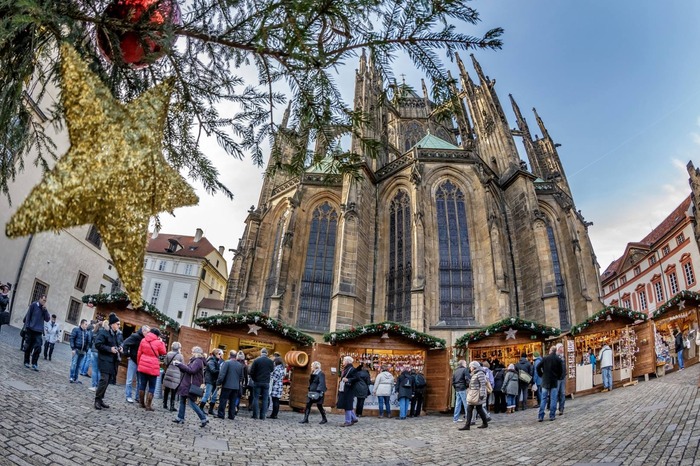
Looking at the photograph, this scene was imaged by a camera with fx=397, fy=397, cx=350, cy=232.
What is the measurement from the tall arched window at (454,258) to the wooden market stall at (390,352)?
260 inches

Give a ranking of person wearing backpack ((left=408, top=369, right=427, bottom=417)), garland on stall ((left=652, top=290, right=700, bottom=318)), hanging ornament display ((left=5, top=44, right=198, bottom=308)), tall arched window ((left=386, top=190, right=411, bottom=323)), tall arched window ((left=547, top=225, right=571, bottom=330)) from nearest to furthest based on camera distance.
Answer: hanging ornament display ((left=5, top=44, right=198, bottom=308))
person wearing backpack ((left=408, top=369, right=427, bottom=417))
garland on stall ((left=652, top=290, right=700, bottom=318))
tall arched window ((left=386, top=190, right=411, bottom=323))
tall arched window ((left=547, top=225, right=571, bottom=330))

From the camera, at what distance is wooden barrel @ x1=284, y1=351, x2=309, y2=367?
11891mm

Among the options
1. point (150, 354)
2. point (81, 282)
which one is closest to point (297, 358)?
point (150, 354)

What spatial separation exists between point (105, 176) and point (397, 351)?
12.4m

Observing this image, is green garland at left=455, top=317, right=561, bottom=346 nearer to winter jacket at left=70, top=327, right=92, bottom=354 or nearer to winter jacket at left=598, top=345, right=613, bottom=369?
winter jacket at left=598, top=345, right=613, bottom=369

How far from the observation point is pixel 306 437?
7113 millimetres

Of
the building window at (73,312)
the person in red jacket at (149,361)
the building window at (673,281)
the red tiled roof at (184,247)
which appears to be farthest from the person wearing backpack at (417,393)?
the red tiled roof at (184,247)

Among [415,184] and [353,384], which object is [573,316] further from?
[353,384]

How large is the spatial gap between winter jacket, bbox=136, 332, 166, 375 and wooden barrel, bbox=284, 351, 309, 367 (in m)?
4.87

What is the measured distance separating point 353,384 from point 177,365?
3879mm

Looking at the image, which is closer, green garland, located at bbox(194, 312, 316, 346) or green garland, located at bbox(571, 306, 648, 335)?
green garland, located at bbox(194, 312, 316, 346)

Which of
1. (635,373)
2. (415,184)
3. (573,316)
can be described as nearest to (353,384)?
(635,373)

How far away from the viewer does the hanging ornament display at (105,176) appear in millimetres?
1390

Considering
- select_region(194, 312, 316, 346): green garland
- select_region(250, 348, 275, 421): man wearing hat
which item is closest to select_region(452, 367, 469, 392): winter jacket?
select_region(250, 348, 275, 421): man wearing hat
